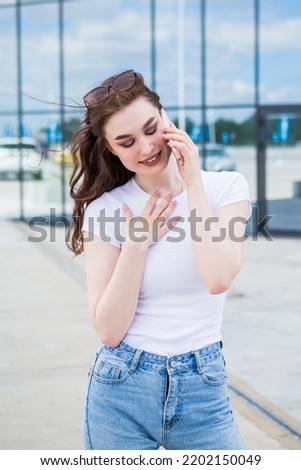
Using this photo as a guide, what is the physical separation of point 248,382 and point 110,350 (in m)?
4.08

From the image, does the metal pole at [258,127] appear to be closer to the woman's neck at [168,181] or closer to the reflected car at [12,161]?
the reflected car at [12,161]

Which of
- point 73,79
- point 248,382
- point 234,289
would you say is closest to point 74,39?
point 73,79

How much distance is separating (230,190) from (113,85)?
40 centimetres

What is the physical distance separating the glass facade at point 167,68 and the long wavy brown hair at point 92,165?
14.3 m

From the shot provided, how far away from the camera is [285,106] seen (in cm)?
1639

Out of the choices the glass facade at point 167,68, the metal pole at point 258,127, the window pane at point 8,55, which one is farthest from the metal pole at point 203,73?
the window pane at point 8,55

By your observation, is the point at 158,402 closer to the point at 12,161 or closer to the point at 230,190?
the point at 230,190

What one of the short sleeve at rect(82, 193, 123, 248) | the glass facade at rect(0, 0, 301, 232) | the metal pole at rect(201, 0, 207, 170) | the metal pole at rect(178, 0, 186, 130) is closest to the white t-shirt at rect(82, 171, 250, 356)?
the short sleeve at rect(82, 193, 123, 248)

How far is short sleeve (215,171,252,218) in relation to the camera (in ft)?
7.10

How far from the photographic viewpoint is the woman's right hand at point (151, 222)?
2068 mm

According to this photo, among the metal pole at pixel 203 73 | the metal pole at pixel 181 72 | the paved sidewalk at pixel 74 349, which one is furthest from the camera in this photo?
the metal pole at pixel 181 72

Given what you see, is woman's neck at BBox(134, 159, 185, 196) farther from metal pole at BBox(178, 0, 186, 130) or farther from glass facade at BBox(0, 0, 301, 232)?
metal pole at BBox(178, 0, 186, 130)

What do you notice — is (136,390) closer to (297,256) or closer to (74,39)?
(297,256)

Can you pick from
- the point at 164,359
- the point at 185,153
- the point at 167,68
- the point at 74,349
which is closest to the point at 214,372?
the point at 164,359
